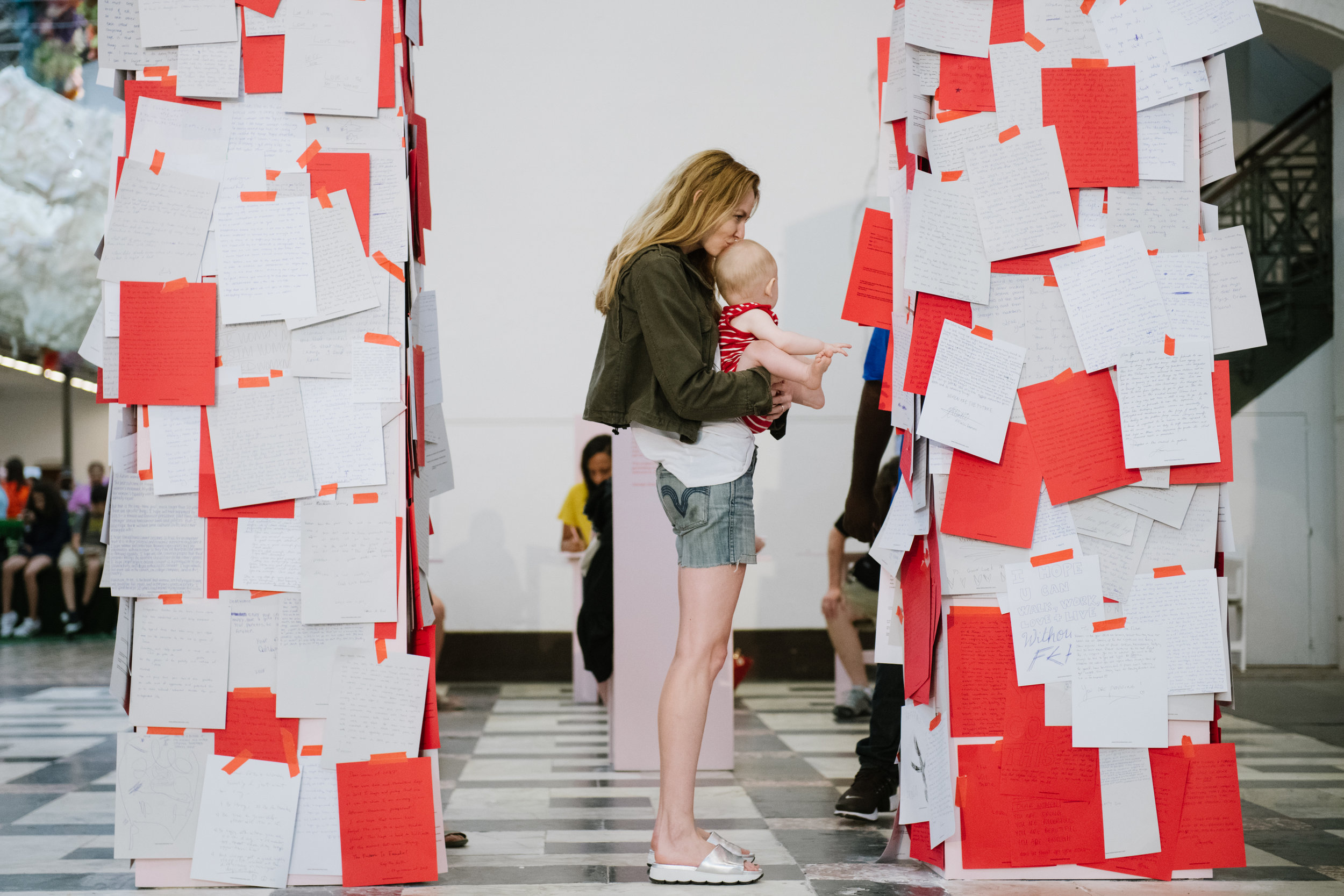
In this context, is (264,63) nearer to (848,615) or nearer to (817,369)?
(817,369)

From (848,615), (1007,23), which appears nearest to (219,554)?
(1007,23)

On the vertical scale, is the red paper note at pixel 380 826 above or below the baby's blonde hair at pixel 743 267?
below

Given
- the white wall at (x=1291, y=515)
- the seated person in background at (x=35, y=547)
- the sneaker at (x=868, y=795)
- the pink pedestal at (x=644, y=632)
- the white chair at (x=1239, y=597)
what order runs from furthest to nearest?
the seated person in background at (x=35, y=547), the white wall at (x=1291, y=515), the white chair at (x=1239, y=597), the pink pedestal at (x=644, y=632), the sneaker at (x=868, y=795)

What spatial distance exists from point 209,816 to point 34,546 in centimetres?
683

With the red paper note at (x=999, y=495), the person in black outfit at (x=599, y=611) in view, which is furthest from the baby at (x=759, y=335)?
the person in black outfit at (x=599, y=611)

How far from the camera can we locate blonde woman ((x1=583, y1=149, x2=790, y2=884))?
223cm

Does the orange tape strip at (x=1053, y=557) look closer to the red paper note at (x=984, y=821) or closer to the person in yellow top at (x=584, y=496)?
the red paper note at (x=984, y=821)

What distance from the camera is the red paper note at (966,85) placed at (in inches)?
91.1

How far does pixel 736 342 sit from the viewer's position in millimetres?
2344

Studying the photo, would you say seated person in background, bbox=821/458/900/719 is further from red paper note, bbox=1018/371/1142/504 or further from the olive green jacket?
the olive green jacket

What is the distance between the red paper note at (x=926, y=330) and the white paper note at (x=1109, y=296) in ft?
0.73

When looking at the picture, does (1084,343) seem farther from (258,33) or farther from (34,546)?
Answer: (34,546)

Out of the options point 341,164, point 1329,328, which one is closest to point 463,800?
point 341,164

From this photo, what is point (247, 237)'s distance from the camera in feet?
7.50
